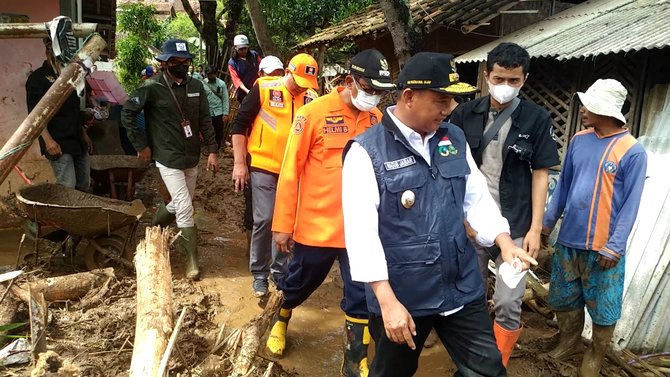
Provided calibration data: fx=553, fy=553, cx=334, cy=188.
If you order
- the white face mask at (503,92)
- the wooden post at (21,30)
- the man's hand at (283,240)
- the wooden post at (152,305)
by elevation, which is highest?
the wooden post at (21,30)

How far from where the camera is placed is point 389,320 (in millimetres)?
2180

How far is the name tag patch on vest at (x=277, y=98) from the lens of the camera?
4625 mm

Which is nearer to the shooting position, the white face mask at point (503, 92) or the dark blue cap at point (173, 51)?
the white face mask at point (503, 92)

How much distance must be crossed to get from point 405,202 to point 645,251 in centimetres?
297

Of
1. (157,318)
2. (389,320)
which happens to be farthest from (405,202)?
(157,318)

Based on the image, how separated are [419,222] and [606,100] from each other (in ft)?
Answer: 5.95

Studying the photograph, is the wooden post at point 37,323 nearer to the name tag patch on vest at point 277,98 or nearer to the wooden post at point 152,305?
the wooden post at point 152,305

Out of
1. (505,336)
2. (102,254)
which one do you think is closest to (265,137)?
(102,254)

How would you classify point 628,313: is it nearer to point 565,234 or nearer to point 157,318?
point 565,234

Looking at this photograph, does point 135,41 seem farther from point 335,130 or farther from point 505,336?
point 505,336

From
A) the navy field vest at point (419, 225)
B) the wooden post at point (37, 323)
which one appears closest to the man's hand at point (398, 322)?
the navy field vest at point (419, 225)

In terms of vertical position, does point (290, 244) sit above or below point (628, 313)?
above

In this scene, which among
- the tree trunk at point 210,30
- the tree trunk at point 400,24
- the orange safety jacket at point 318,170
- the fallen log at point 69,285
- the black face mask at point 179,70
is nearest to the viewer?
the orange safety jacket at point 318,170

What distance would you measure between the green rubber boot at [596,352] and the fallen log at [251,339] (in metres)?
2.09
